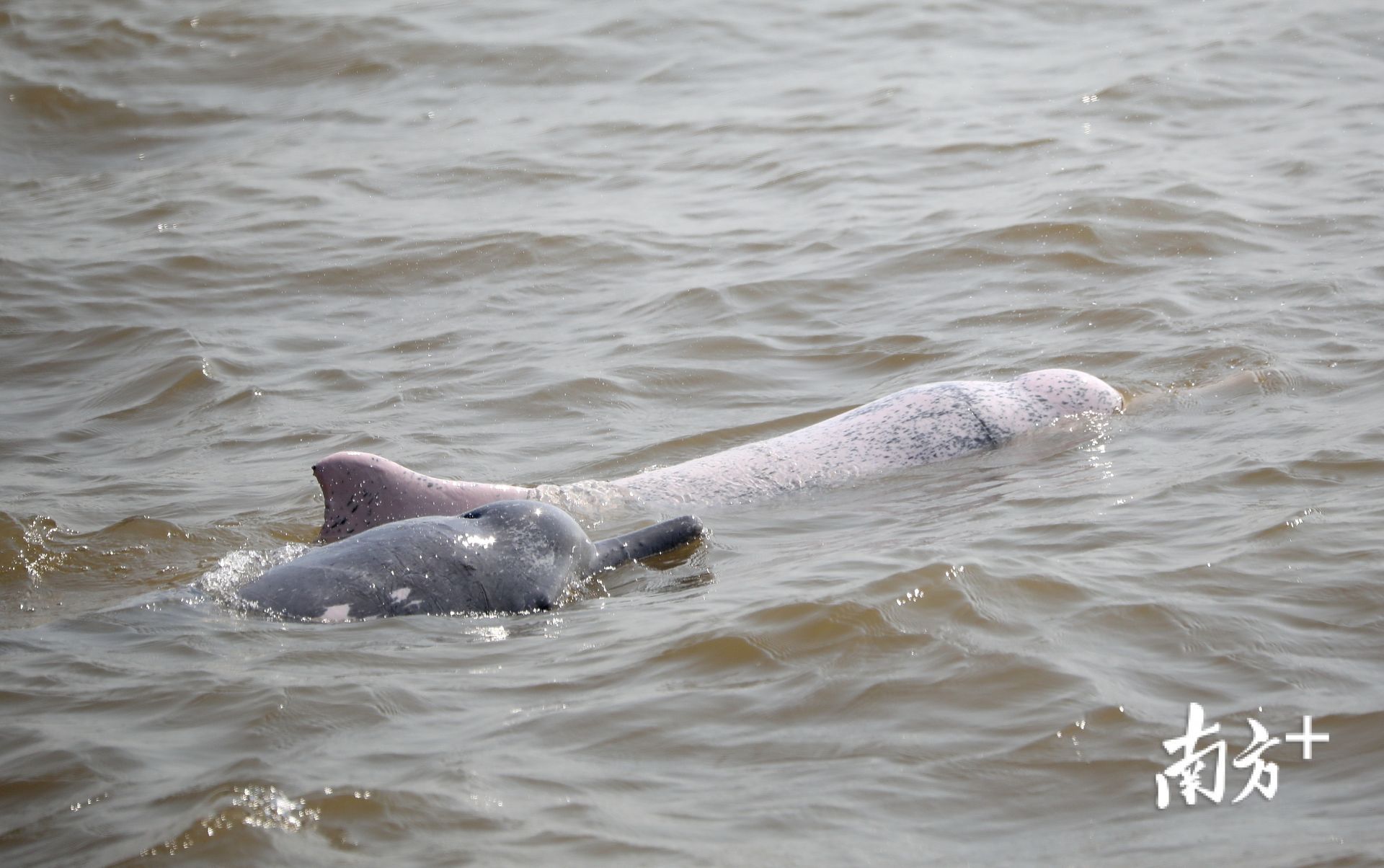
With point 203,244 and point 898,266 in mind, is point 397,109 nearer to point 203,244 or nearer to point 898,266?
point 203,244

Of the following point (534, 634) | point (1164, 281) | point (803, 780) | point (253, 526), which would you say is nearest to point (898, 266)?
point (1164, 281)

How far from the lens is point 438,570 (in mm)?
5168

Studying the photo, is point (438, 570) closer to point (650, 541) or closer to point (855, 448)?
point (650, 541)

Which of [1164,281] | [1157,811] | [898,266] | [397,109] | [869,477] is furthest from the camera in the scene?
[397,109]

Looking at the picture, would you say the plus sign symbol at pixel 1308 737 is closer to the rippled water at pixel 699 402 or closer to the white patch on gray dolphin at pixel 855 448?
the rippled water at pixel 699 402

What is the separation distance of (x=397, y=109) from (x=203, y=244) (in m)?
3.66

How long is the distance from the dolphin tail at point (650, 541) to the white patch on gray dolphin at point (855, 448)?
27.5 inches

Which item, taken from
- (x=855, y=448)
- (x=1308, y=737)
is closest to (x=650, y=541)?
(x=855, y=448)

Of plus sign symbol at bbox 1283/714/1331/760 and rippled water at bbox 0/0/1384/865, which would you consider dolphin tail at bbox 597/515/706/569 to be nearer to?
rippled water at bbox 0/0/1384/865

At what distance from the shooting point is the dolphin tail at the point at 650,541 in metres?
5.66

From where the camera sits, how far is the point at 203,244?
37.1 feet

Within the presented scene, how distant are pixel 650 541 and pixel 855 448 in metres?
1.44

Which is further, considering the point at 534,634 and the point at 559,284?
the point at 559,284

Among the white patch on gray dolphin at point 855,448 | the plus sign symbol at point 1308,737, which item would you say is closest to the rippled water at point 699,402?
the plus sign symbol at point 1308,737
